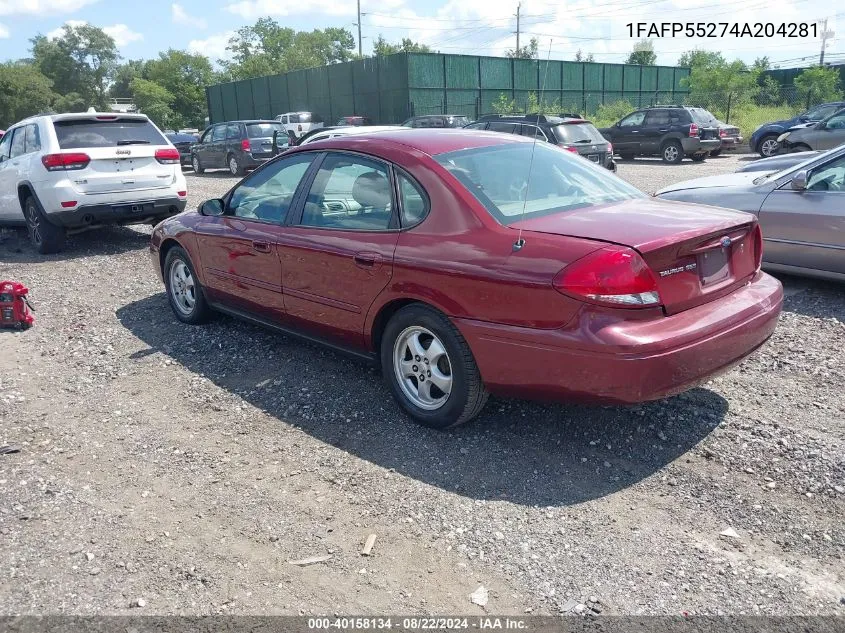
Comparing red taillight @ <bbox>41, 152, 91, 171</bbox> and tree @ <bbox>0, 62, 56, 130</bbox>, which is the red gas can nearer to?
red taillight @ <bbox>41, 152, 91, 171</bbox>

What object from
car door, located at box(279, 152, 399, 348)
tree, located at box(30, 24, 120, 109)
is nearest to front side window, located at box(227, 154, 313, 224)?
Answer: car door, located at box(279, 152, 399, 348)

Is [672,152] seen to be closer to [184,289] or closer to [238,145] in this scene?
[238,145]

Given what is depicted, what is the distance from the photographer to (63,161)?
31.1ft

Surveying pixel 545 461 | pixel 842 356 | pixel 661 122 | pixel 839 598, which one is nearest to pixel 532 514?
pixel 545 461

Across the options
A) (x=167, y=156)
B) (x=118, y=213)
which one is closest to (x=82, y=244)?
(x=118, y=213)

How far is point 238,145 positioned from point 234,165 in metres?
0.73

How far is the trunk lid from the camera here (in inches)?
143

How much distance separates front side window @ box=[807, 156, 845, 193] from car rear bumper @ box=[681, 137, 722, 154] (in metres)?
16.6

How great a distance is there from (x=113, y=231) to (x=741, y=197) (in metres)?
9.18

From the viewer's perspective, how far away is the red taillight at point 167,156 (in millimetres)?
10180

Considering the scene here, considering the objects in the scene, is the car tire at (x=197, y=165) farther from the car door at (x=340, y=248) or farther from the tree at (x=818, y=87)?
the tree at (x=818, y=87)

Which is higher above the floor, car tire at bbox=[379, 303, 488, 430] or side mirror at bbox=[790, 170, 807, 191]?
side mirror at bbox=[790, 170, 807, 191]

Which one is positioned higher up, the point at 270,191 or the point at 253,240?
the point at 270,191

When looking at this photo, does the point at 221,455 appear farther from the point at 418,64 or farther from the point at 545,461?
the point at 418,64
